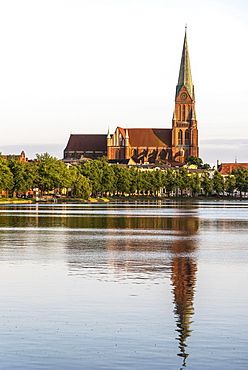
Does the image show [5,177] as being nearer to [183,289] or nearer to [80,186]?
[80,186]

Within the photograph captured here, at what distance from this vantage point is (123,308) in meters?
19.3

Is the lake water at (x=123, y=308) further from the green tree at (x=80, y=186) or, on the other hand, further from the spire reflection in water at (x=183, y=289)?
the green tree at (x=80, y=186)

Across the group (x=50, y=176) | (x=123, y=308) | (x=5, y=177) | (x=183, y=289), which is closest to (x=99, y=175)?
(x=50, y=176)

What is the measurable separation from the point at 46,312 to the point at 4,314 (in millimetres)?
1034

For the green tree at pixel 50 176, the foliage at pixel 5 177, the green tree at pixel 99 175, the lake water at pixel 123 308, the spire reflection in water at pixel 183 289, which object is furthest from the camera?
the green tree at pixel 99 175

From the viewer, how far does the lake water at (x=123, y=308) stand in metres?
14.2

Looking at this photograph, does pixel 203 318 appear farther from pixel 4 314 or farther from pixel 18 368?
pixel 18 368

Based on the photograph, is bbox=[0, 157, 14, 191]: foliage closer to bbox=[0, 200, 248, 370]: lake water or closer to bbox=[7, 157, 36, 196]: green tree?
bbox=[7, 157, 36, 196]: green tree

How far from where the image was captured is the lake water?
14203mm

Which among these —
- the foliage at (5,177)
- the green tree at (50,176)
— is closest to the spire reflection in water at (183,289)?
the foliage at (5,177)

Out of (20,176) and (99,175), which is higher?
(99,175)

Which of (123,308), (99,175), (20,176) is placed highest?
(99,175)

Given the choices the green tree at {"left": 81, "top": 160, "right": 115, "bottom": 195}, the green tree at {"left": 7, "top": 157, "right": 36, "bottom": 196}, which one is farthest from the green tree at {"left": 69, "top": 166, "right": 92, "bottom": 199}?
the green tree at {"left": 81, "top": 160, "right": 115, "bottom": 195}

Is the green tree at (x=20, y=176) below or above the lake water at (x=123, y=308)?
above
